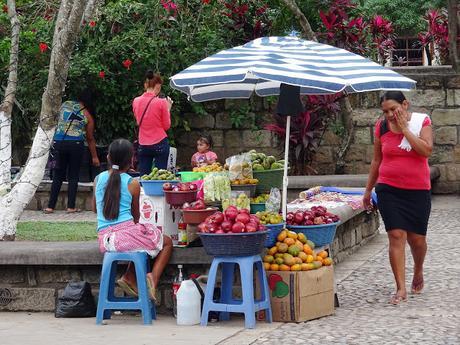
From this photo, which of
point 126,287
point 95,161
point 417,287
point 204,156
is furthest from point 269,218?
point 95,161

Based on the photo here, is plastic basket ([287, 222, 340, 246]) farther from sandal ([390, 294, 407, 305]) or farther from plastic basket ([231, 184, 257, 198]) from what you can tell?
sandal ([390, 294, 407, 305])

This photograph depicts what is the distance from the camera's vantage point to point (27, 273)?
9555 millimetres

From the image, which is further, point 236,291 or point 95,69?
point 95,69

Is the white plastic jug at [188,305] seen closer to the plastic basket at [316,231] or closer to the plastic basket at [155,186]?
the plastic basket at [155,186]

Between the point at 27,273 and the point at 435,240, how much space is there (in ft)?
17.0

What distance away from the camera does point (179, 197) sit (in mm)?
9250

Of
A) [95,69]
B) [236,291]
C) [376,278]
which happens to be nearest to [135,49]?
[95,69]

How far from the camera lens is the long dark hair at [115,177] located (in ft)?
29.0

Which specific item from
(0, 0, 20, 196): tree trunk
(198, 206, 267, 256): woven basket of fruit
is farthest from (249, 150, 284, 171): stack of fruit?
(0, 0, 20, 196): tree trunk

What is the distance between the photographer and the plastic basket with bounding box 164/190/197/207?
9.24m

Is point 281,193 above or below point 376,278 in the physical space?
above

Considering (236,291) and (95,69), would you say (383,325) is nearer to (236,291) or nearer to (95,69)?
(236,291)

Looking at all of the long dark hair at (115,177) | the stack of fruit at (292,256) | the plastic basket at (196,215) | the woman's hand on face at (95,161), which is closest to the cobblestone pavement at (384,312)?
the stack of fruit at (292,256)

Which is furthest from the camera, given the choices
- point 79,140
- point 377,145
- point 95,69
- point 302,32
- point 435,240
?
point 302,32
